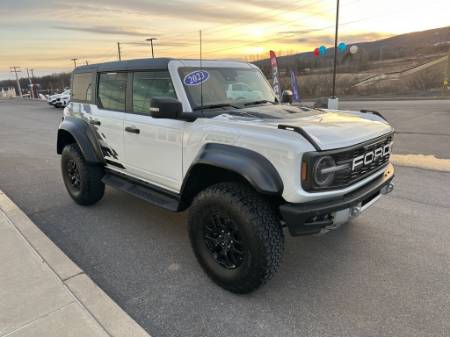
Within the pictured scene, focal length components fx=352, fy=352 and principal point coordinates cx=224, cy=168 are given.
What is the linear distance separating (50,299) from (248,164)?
1.78 m

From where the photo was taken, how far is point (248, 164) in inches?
101

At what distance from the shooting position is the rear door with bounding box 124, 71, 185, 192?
3.32 metres

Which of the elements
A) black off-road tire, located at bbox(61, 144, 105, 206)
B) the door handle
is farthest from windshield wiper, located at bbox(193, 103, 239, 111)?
black off-road tire, located at bbox(61, 144, 105, 206)

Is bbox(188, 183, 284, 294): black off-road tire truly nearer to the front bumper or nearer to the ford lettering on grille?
the front bumper

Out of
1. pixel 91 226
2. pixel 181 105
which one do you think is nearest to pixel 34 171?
pixel 91 226

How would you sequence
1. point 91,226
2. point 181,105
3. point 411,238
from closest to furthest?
point 181,105
point 411,238
point 91,226

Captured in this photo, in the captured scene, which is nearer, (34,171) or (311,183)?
(311,183)

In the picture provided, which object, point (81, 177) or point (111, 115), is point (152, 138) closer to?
point (111, 115)

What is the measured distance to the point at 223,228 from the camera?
9.42ft

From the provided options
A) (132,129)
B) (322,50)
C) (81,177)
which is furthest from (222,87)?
(322,50)

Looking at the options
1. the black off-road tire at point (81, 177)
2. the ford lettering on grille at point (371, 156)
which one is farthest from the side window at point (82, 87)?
the ford lettering on grille at point (371, 156)

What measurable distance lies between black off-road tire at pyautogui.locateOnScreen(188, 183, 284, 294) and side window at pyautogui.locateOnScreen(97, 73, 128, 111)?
1774 millimetres

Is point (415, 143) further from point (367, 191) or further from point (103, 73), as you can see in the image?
point (103, 73)

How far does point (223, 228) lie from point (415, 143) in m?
7.52
